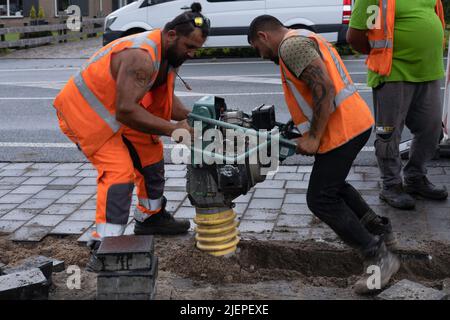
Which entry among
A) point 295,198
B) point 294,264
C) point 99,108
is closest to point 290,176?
point 295,198

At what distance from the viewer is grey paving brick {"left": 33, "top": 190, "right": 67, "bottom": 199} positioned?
6.08 metres

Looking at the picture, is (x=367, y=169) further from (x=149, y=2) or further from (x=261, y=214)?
(x=149, y=2)

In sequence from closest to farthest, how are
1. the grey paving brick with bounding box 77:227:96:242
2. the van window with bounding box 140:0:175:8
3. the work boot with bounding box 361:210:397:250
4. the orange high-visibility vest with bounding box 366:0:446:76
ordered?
1. the work boot with bounding box 361:210:397:250
2. the grey paving brick with bounding box 77:227:96:242
3. the orange high-visibility vest with bounding box 366:0:446:76
4. the van window with bounding box 140:0:175:8

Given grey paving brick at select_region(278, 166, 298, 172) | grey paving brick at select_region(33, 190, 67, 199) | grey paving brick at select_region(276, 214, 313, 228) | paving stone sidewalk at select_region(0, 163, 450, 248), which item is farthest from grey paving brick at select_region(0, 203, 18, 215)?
grey paving brick at select_region(278, 166, 298, 172)

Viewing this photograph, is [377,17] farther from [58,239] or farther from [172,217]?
[58,239]

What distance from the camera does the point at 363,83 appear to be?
455 inches

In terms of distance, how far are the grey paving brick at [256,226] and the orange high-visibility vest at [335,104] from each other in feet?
4.08

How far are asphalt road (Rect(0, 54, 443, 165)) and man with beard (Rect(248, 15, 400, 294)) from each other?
2.83 metres

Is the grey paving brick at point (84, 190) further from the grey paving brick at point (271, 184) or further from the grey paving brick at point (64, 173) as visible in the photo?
the grey paving brick at point (271, 184)

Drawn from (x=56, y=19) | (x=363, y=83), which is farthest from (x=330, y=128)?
(x=56, y=19)

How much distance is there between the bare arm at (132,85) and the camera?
13.0 feet

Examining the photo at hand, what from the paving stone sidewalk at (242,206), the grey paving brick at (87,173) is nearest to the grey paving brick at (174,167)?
the paving stone sidewalk at (242,206)

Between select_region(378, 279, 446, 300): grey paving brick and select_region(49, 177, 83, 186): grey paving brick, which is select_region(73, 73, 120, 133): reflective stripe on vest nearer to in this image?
select_region(378, 279, 446, 300): grey paving brick

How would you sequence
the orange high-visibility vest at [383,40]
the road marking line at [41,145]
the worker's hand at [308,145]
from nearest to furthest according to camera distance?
the worker's hand at [308,145], the orange high-visibility vest at [383,40], the road marking line at [41,145]
